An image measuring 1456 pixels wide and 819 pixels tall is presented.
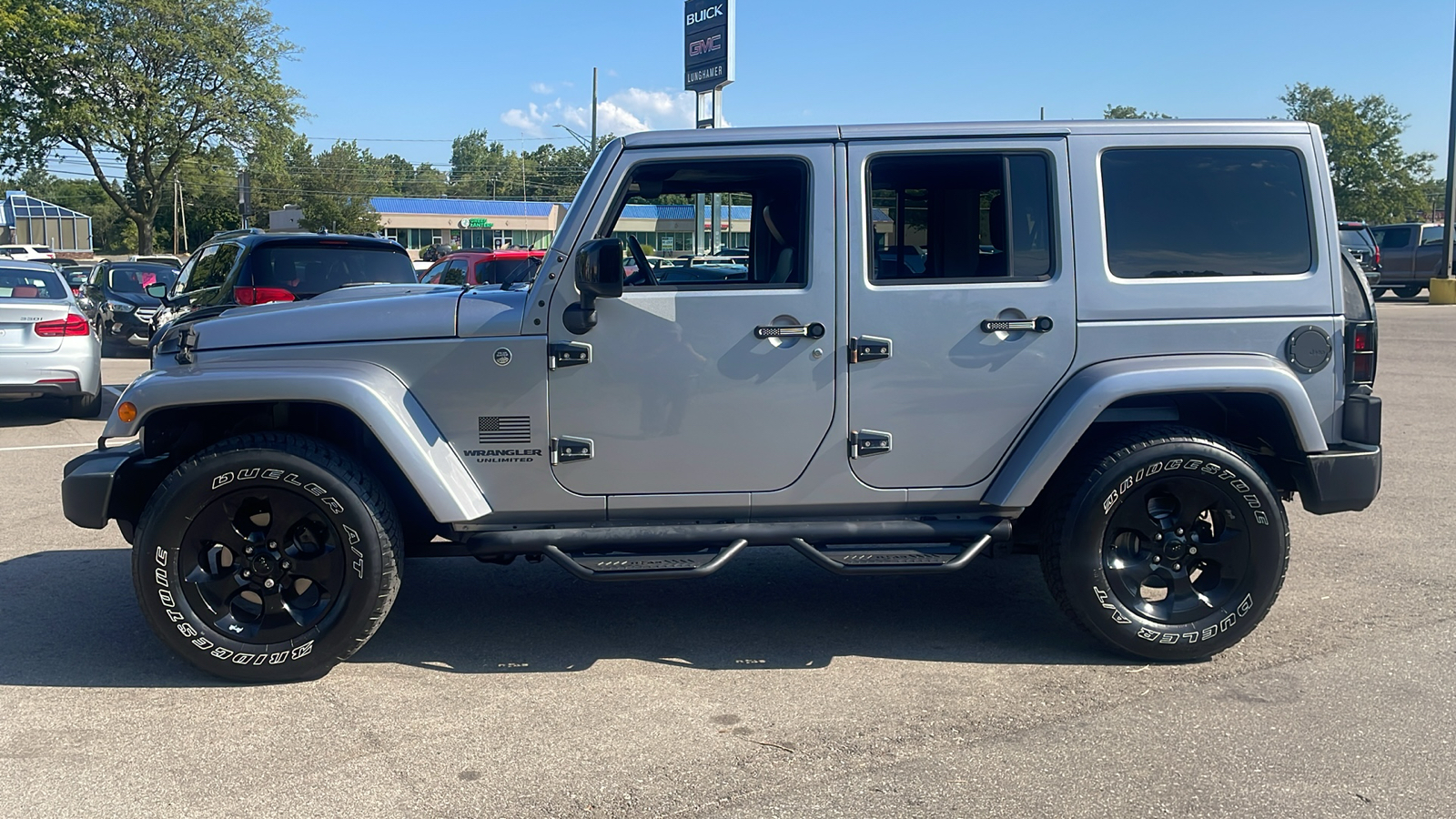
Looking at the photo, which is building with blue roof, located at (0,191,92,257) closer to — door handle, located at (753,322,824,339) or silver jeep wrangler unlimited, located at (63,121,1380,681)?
silver jeep wrangler unlimited, located at (63,121,1380,681)

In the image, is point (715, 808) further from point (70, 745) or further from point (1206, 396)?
point (1206, 396)

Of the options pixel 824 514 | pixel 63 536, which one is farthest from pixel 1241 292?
pixel 63 536

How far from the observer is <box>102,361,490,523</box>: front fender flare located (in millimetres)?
4199

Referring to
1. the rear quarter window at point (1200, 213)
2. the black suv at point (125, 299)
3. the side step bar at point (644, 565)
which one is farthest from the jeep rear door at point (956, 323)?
the black suv at point (125, 299)

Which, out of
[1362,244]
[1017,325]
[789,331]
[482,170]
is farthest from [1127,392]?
[482,170]

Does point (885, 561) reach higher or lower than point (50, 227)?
lower

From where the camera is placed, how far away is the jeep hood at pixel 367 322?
4363mm

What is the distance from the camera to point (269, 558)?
14.3ft

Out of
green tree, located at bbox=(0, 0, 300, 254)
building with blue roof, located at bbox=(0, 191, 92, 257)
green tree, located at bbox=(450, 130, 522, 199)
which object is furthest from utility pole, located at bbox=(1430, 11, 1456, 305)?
green tree, located at bbox=(450, 130, 522, 199)

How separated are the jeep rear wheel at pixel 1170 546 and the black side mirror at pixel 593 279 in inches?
77.4

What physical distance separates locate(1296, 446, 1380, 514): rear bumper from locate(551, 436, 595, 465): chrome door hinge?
2.82m

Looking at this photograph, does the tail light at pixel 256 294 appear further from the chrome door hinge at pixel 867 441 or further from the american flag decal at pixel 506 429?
the chrome door hinge at pixel 867 441

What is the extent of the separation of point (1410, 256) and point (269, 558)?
3081 centimetres

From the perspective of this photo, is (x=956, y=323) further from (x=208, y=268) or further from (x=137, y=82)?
(x=137, y=82)
